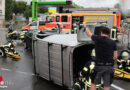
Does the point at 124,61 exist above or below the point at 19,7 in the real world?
below

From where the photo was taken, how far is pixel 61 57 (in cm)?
481

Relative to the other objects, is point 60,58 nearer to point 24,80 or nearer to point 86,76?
point 86,76

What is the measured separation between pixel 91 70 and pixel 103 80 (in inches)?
12.4

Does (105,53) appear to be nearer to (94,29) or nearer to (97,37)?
(97,37)

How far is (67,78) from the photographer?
4.69 meters

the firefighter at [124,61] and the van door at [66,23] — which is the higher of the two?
the van door at [66,23]

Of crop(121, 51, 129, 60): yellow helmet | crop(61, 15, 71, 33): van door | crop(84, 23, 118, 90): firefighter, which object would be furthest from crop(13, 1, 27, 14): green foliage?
crop(84, 23, 118, 90): firefighter

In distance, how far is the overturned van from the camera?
4.52 m

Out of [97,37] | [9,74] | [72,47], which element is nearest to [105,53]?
[97,37]

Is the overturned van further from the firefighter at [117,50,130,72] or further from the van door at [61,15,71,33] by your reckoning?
the van door at [61,15,71,33]

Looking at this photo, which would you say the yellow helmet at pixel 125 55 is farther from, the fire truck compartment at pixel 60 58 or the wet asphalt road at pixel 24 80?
the fire truck compartment at pixel 60 58

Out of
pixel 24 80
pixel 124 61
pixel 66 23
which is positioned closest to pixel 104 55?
pixel 124 61

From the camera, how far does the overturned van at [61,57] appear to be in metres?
4.52

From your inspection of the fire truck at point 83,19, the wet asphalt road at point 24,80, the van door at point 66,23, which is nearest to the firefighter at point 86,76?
the wet asphalt road at point 24,80
